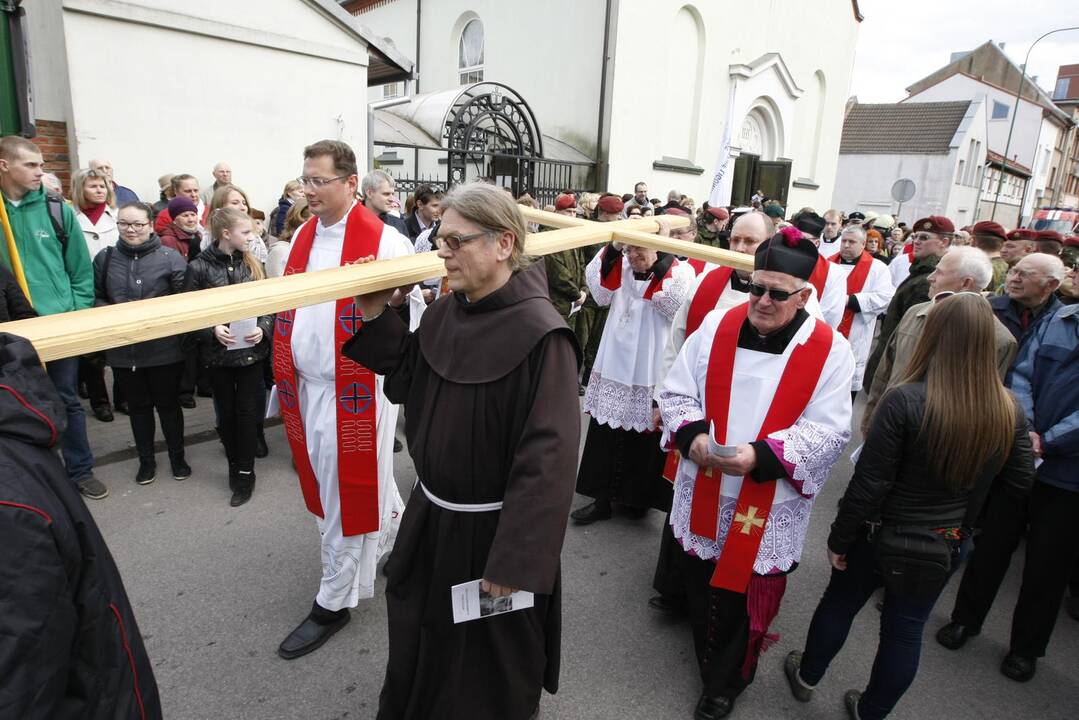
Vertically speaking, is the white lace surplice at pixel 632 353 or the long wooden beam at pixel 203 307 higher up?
the long wooden beam at pixel 203 307

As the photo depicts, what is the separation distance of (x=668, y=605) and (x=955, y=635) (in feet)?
4.72

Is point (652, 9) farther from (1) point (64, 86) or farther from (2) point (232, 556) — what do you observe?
(2) point (232, 556)

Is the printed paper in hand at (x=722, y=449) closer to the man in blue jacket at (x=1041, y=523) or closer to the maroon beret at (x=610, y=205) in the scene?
the man in blue jacket at (x=1041, y=523)

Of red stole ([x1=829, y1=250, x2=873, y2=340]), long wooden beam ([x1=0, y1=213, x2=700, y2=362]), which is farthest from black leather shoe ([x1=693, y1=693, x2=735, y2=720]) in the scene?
red stole ([x1=829, y1=250, x2=873, y2=340])

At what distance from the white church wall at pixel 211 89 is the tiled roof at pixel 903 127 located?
3167 cm

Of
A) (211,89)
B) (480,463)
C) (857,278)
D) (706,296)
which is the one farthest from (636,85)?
(480,463)

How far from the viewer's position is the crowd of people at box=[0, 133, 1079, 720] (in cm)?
201

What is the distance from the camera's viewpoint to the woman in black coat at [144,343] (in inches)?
166

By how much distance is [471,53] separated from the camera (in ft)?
61.4

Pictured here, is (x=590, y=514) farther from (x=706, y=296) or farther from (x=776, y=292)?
(x=776, y=292)

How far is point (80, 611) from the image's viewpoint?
1.25 meters

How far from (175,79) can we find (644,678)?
7866 mm

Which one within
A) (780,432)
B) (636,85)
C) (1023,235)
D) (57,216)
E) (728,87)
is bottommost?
(780,432)

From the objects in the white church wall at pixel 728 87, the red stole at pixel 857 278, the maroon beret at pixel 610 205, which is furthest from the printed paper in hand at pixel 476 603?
the white church wall at pixel 728 87
